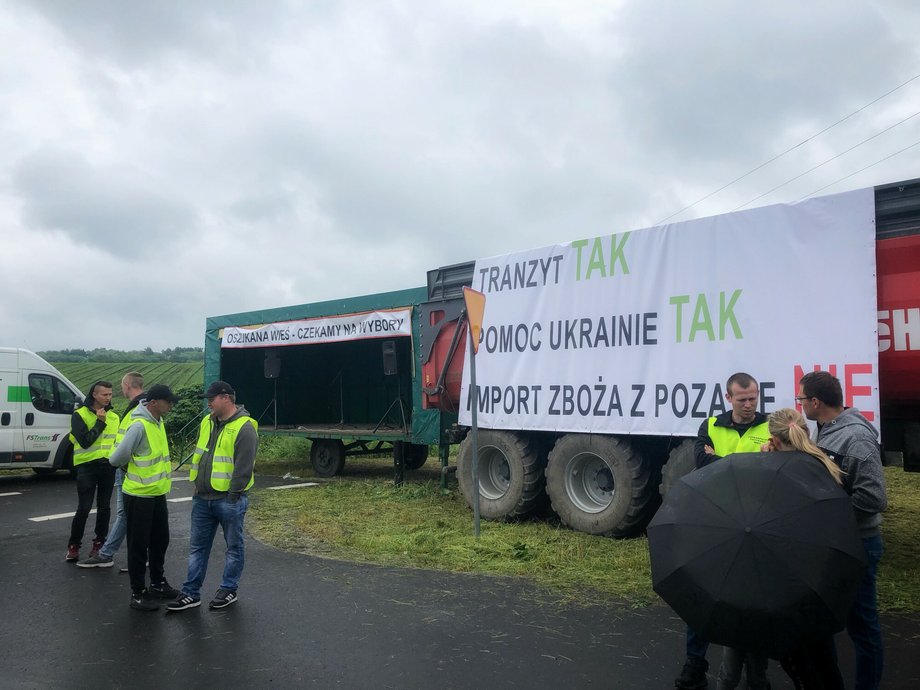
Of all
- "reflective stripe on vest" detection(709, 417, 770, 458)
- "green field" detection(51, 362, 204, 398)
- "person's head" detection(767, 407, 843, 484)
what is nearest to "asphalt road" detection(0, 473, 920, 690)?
"reflective stripe on vest" detection(709, 417, 770, 458)

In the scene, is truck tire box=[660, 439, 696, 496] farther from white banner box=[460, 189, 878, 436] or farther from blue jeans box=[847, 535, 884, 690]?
blue jeans box=[847, 535, 884, 690]

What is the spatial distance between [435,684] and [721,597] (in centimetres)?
197

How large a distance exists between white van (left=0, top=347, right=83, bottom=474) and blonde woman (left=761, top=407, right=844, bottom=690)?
1338 cm

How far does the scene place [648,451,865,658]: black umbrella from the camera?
2.61 m

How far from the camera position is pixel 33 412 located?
13.2 meters

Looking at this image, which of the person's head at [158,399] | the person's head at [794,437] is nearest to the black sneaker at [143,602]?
the person's head at [158,399]

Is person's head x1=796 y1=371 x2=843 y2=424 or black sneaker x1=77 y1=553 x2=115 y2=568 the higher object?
person's head x1=796 y1=371 x2=843 y2=424

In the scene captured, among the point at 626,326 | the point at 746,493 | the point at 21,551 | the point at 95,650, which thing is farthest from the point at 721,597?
the point at 21,551

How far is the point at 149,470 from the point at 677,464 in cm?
457

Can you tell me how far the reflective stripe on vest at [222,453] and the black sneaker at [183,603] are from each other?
85 cm

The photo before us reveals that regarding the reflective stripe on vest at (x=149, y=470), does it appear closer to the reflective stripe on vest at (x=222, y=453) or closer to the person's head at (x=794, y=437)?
the reflective stripe on vest at (x=222, y=453)

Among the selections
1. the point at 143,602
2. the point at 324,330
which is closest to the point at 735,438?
the point at 143,602

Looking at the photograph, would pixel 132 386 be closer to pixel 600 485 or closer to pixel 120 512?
pixel 120 512

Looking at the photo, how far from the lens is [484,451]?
8.98m
